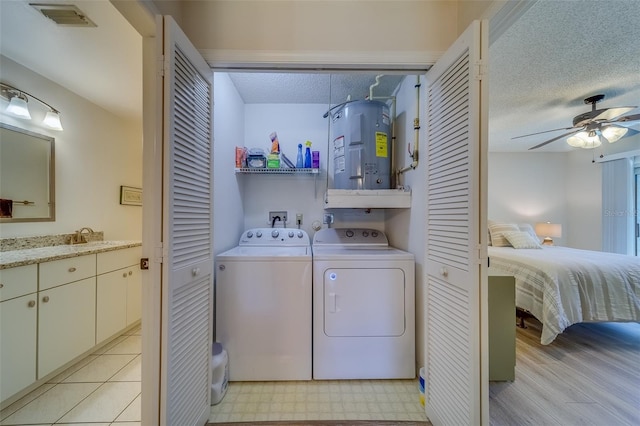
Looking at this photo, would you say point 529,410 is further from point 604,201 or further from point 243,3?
point 604,201

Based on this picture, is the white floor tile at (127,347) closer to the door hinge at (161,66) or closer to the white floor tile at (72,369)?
the white floor tile at (72,369)

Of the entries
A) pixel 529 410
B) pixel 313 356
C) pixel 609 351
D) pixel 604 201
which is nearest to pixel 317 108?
A: pixel 313 356

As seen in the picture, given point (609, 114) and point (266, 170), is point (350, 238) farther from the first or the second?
point (609, 114)

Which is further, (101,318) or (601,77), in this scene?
(601,77)

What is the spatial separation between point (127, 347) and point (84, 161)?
74.6 inches

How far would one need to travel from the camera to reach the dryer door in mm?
1712

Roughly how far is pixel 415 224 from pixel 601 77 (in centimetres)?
253

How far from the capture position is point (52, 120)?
83.4 inches

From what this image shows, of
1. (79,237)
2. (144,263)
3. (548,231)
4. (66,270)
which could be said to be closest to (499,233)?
(548,231)

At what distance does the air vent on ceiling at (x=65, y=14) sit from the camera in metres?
1.39

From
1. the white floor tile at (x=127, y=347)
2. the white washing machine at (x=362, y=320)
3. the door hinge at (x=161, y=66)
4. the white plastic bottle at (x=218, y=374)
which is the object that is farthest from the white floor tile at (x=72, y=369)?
the door hinge at (x=161, y=66)

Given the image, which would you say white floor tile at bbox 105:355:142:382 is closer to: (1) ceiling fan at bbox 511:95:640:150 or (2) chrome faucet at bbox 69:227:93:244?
(2) chrome faucet at bbox 69:227:93:244

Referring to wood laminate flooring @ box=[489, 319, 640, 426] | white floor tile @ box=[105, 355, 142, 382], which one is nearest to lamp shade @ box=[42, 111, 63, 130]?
white floor tile @ box=[105, 355, 142, 382]

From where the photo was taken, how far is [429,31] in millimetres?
1382
